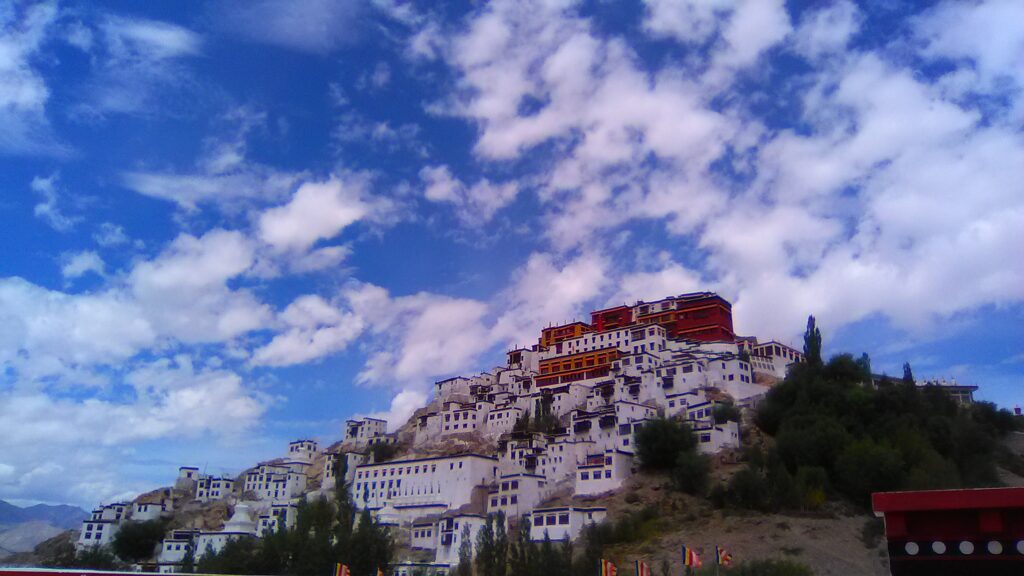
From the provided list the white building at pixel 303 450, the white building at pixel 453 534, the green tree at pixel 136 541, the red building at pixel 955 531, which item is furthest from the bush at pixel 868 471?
→ the green tree at pixel 136 541

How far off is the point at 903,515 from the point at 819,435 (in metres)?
41.6

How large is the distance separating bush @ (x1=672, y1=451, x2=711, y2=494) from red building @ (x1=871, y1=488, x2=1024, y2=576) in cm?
3925

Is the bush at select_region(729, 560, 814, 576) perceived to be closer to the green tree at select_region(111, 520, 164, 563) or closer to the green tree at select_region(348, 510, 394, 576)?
the green tree at select_region(348, 510, 394, 576)

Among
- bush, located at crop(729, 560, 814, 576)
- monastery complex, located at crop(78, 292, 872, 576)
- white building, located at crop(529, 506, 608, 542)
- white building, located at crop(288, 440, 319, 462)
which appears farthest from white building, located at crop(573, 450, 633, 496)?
white building, located at crop(288, 440, 319, 462)

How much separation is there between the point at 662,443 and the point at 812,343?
54.4 ft

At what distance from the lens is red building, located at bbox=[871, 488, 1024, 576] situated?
8812 mm

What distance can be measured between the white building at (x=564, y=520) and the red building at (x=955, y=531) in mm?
36467

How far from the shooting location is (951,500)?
29.3ft

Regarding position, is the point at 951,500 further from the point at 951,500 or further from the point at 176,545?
the point at 176,545

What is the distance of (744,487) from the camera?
44500 millimetres

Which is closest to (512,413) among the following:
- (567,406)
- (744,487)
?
(567,406)

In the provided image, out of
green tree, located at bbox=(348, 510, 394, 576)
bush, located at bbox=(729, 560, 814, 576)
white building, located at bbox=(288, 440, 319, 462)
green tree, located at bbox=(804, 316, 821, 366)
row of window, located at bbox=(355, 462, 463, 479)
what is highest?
green tree, located at bbox=(804, 316, 821, 366)

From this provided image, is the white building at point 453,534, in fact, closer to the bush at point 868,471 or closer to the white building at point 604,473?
the white building at point 604,473

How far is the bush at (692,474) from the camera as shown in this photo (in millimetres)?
47188
